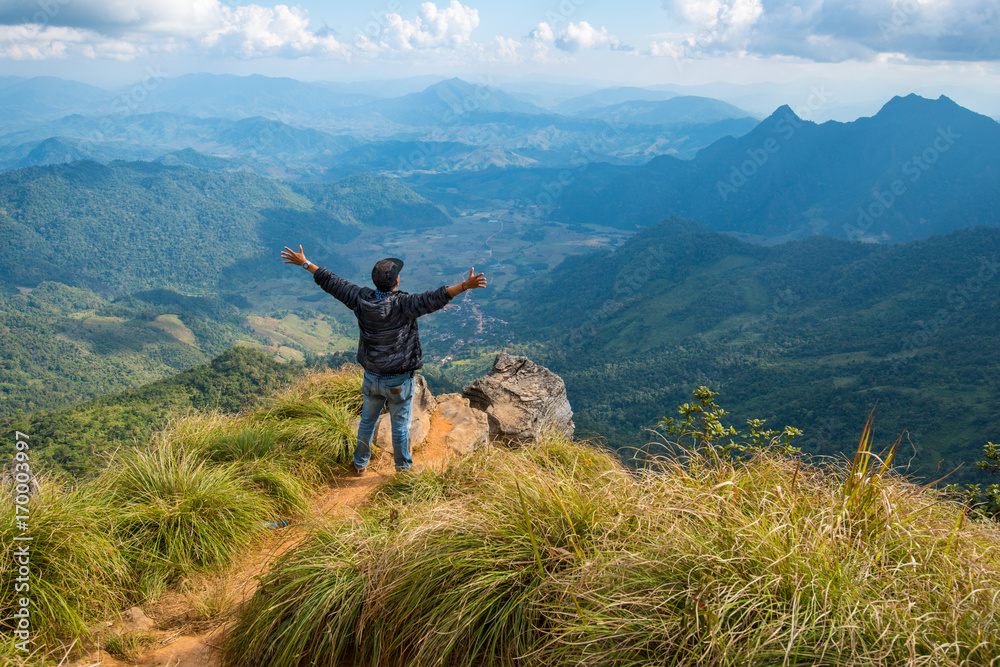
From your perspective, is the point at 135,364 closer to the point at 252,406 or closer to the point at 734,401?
the point at 734,401

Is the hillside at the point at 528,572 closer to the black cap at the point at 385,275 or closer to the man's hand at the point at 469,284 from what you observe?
the man's hand at the point at 469,284

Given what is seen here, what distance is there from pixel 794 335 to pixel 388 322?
122517 millimetres

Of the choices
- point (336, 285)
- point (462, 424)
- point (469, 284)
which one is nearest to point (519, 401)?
point (462, 424)

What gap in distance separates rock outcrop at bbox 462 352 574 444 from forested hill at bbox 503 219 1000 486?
2782 centimetres

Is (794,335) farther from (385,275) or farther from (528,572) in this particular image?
(528,572)

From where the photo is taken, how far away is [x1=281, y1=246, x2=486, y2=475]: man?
607cm

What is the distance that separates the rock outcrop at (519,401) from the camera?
9.79 metres

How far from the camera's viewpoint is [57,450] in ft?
122

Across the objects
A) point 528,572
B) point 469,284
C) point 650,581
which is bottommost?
point 528,572

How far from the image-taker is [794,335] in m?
110

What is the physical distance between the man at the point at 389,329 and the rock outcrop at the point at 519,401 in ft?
10.8

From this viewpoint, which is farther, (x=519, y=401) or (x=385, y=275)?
(x=519, y=401)

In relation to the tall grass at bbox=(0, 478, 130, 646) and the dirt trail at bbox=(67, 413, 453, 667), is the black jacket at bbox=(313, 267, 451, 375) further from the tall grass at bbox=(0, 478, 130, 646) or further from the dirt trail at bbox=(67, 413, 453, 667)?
the tall grass at bbox=(0, 478, 130, 646)

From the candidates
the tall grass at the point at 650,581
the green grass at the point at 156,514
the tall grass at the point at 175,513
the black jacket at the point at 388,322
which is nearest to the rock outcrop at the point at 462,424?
the green grass at the point at 156,514
